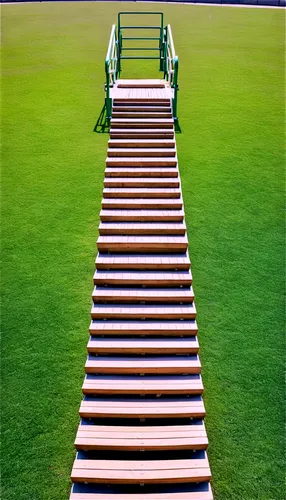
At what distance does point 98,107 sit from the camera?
16484 millimetres

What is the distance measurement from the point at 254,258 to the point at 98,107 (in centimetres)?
1009

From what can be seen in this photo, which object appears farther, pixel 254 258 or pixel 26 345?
pixel 254 258

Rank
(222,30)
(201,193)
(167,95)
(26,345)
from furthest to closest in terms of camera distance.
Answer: (222,30), (167,95), (201,193), (26,345)

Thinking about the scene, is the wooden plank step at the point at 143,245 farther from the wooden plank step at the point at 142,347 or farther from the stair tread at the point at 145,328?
the wooden plank step at the point at 142,347

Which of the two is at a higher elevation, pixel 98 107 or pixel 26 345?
pixel 98 107

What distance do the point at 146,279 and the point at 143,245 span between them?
1015mm

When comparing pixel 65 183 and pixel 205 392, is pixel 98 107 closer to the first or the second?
pixel 65 183

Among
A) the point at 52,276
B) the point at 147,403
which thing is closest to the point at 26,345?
the point at 52,276

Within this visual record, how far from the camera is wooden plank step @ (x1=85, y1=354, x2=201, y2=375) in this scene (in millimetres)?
7457

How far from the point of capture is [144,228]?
9.63m

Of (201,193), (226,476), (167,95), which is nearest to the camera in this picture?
(226,476)

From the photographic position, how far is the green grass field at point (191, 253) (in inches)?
271

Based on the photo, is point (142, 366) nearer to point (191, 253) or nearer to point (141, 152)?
point (191, 253)

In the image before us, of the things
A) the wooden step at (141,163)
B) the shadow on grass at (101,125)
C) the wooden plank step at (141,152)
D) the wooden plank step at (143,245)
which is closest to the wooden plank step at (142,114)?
the wooden plank step at (141,152)
